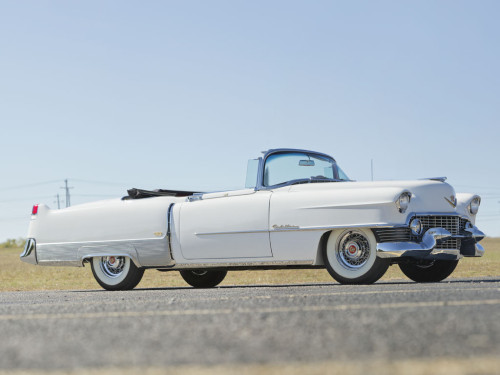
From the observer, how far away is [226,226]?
9.43m

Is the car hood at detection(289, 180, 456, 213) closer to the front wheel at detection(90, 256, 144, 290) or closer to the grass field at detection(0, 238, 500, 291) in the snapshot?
the front wheel at detection(90, 256, 144, 290)

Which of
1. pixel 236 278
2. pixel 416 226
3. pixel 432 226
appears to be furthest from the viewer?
pixel 236 278

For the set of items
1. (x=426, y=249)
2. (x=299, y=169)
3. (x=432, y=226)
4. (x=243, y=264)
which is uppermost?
(x=299, y=169)

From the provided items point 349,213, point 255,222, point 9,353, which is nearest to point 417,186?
point 349,213

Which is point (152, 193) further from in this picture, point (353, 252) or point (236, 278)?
point (236, 278)

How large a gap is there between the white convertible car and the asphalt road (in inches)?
128

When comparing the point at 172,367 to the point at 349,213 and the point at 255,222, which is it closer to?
the point at 349,213

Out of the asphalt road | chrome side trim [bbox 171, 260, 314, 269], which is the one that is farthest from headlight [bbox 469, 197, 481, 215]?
the asphalt road

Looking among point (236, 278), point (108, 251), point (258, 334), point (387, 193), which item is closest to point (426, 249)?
point (387, 193)

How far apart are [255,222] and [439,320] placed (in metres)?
5.47

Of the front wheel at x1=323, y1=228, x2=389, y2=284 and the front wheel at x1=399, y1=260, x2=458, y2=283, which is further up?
the front wheel at x1=323, y1=228, x2=389, y2=284

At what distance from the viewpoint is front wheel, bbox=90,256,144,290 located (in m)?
10.6

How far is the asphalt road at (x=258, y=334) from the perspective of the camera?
2797 millimetres

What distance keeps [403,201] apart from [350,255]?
0.87 metres
